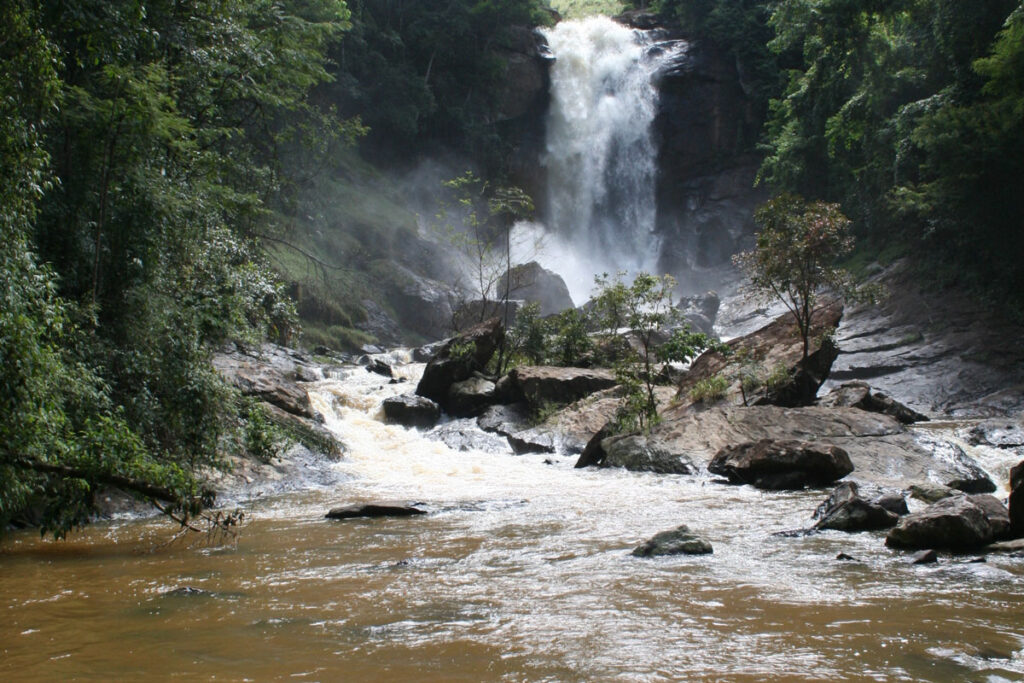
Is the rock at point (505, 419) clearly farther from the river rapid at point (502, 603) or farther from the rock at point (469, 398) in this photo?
the river rapid at point (502, 603)

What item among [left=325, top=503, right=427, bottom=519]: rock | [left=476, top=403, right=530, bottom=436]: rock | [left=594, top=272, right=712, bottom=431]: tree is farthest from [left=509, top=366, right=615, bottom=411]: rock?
[left=325, top=503, right=427, bottom=519]: rock

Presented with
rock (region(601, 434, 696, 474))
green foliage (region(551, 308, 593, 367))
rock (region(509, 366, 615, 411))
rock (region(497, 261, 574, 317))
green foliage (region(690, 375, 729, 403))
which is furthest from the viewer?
rock (region(497, 261, 574, 317))

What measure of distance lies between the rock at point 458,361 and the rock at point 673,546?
12600 millimetres

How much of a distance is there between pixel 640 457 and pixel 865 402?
5.79 metres

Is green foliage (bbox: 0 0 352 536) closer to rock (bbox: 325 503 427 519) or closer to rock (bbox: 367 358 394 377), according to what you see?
rock (bbox: 325 503 427 519)

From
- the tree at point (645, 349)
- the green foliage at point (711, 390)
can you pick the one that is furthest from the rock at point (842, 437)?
the green foliage at point (711, 390)

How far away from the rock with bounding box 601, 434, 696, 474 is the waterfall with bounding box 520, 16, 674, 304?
1098 inches

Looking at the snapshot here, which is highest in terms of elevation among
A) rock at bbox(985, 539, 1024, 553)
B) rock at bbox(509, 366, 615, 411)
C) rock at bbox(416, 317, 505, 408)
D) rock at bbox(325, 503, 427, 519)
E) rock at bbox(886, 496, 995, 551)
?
rock at bbox(416, 317, 505, 408)

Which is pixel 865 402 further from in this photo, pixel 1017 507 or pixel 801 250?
pixel 1017 507

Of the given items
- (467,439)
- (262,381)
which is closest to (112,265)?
(262,381)

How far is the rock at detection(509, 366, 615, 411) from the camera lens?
17.4 metres

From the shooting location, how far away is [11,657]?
3.97 metres

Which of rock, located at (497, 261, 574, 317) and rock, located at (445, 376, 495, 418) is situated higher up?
rock, located at (497, 261, 574, 317)

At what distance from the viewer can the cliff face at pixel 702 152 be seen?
41.1 metres
